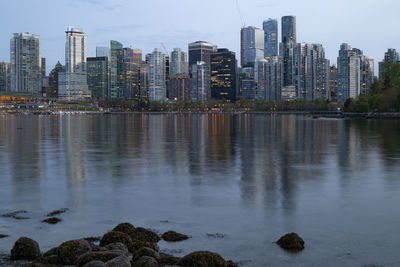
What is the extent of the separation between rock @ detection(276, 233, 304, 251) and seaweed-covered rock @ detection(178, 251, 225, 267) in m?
2.54

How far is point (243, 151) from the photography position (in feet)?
131

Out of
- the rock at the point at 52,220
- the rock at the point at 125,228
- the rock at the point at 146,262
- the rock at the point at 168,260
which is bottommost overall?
the rock at the point at 168,260

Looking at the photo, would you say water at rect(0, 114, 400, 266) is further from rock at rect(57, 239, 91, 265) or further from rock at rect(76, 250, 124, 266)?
rock at rect(76, 250, 124, 266)

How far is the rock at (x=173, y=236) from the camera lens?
13680mm

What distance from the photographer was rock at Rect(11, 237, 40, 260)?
1195 centimetres

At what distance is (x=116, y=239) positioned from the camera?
12812 mm

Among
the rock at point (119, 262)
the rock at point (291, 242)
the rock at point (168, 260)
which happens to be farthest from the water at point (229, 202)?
the rock at point (119, 262)

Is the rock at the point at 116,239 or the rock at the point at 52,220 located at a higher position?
the rock at the point at 116,239

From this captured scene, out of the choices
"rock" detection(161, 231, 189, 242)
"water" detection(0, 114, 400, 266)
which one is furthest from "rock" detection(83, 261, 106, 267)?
"rock" detection(161, 231, 189, 242)

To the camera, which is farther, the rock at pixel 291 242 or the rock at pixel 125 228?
the rock at pixel 125 228

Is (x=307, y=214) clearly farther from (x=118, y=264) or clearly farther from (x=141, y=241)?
(x=118, y=264)

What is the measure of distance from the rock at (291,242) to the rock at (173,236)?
285 cm

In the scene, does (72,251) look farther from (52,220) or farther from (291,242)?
(291,242)

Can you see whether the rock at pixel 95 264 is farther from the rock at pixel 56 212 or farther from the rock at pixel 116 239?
the rock at pixel 56 212
